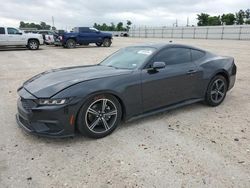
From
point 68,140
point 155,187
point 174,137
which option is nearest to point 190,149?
point 174,137

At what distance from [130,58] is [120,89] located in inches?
38.2

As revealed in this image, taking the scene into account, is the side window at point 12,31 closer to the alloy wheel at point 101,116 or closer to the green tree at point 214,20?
the alloy wheel at point 101,116

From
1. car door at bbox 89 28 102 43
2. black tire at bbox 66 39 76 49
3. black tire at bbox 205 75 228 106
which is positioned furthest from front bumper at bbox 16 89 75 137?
car door at bbox 89 28 102 43

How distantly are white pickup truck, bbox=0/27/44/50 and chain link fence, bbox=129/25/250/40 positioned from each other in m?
31.2

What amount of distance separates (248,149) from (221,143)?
0.35 meters

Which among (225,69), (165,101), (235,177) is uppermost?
(225,69)

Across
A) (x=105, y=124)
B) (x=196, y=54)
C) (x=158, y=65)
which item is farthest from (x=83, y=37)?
(x=105, y=124)

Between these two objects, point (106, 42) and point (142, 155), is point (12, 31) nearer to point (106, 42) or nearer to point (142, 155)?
point (106, 42)

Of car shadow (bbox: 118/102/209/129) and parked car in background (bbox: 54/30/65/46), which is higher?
parked car in background (bbox: 54/30/65/46)

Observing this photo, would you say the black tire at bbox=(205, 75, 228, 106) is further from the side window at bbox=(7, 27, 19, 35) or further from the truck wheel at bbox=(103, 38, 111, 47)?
the truck wheel at bbox=(103, 38, 111, 47)

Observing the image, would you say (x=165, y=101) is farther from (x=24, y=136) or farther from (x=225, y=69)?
(x=24, y=136)

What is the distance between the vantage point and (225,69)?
532 centimetres

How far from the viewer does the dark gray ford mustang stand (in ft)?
11.3

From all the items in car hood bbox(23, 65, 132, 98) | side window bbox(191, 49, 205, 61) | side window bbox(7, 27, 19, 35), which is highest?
side window bbox(7, 27, 19, 35)
